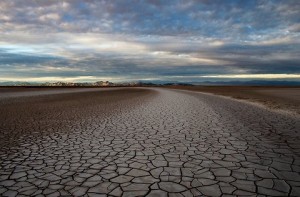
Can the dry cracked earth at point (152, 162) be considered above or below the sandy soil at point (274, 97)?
above

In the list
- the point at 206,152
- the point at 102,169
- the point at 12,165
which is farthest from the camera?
the point at 206,152

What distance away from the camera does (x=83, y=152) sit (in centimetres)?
524

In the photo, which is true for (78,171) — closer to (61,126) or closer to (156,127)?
(156,127)

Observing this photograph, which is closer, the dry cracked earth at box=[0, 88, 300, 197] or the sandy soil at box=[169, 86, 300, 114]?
the dry cracked earth at box=[0, 88, 300, 197]

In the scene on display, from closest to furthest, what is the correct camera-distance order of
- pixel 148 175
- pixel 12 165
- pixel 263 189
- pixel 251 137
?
1. pixel 263 189
2. pixel 148 175
3. pixel 12 165
4. pixel 251 137

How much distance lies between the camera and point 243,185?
346cm

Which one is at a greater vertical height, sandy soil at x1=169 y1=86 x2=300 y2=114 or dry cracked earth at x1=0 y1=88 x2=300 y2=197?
dry cracked earth at x1=0 y1=88 x2=300 y2=197

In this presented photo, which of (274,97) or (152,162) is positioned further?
(274,97)

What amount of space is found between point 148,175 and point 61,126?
554 cm

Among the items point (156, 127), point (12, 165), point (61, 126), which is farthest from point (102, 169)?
point (61, 126)

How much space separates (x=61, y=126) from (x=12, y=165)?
4.12 metres

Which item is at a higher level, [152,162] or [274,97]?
[152,162]

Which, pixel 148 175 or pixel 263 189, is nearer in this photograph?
pixel 263 189

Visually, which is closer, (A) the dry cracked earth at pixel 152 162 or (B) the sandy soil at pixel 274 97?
(A) the dry cracked earth at pixel 152 162
